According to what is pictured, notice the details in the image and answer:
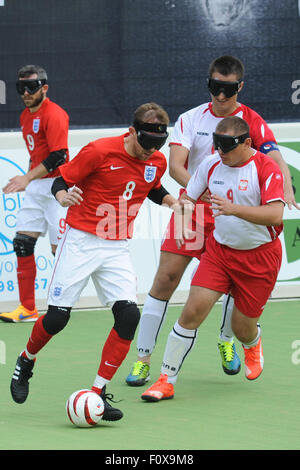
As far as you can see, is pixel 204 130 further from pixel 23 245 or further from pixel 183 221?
pixel 23 245

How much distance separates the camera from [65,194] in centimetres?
660

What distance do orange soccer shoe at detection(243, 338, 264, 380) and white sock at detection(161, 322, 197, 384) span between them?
544 mm

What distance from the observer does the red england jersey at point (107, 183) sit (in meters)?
6.71

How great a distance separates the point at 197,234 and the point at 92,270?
104 centimetres

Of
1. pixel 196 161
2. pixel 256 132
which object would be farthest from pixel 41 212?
pixel 256 132

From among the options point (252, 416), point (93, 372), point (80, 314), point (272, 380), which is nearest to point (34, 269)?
point (80, 314)

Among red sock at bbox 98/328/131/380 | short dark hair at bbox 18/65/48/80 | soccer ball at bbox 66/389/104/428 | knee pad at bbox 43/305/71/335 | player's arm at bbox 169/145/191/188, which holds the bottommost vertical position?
soccer ball at bbox 66/389/104/428

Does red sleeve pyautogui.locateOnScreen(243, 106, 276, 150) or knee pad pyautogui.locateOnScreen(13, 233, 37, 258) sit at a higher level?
red sleeve pyautogui.locateOnScreen(243, 106, 276, 150)

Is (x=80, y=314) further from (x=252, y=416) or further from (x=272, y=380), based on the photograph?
(x=252, y=416)

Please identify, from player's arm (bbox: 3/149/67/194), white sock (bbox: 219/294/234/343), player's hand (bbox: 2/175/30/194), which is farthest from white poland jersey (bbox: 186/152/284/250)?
player's arm (bbox: 3/149/67/194)

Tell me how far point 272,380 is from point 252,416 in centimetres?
108

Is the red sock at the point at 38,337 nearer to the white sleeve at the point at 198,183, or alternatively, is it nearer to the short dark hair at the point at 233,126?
the white sleeve at the point at 198,183

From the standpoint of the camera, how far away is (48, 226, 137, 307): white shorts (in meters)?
6.65

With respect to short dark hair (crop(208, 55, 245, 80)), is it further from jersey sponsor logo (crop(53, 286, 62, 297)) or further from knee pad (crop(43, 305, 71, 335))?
knee pad (crop(43, 305, 71, 335))
